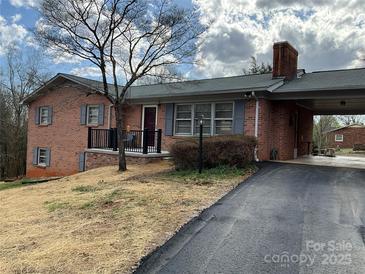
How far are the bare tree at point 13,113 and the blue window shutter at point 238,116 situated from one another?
16.6 m

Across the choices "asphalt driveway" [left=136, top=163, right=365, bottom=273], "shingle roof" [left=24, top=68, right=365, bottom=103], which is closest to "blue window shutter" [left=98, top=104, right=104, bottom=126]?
"shingle roof" [left=24, top=68, right=365, bottom=103]

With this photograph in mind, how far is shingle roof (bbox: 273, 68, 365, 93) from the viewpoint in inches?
407

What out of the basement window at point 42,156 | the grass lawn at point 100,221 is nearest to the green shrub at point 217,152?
the grass lawn at point 100,221

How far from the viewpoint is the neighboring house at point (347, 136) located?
39906 mm

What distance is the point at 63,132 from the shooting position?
1778 cm

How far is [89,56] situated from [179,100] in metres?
4.07

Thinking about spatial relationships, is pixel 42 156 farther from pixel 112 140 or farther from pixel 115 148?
pixel 115 148

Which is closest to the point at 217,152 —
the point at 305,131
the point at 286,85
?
the point at 286,85

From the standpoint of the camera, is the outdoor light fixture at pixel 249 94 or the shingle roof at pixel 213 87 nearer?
the outdoor light fixture at pixel 249 94

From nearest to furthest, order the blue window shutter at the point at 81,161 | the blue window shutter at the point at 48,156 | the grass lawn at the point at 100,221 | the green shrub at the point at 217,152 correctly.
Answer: the grass lawn at the point at 100,221, the green shrub at the point at 217,152, the blue window shutter at the point at 81,161, the blue window shutter at the point at 48,156

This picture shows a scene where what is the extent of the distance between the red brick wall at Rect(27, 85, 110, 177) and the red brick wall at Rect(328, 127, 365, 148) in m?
31.5

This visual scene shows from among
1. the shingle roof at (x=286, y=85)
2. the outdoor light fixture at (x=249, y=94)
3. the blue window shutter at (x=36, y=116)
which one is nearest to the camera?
the shingle roof at (x=286, y=85)

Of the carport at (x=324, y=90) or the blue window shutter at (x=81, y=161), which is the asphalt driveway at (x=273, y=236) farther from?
the blue window shutter at (x=81, y=161)

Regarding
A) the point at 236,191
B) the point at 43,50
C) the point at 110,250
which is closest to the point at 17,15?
the point at 43,50
